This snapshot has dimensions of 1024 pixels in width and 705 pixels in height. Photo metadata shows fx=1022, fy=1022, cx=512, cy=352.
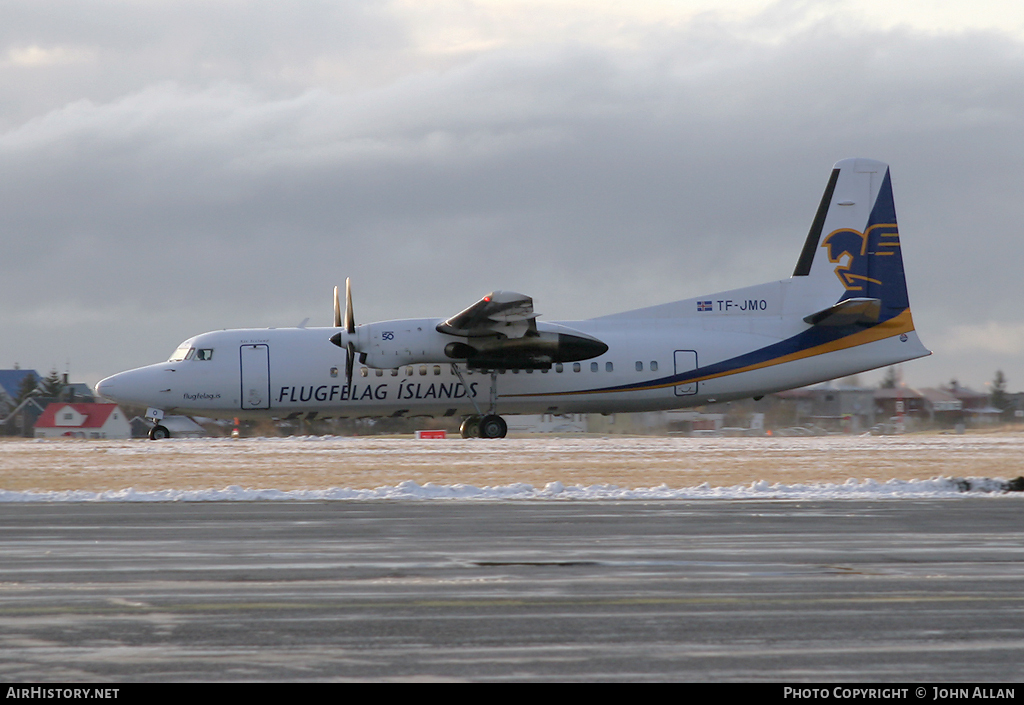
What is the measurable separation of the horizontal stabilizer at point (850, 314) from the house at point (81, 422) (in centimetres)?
3468

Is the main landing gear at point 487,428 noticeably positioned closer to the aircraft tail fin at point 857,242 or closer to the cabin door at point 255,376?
the cabin door at point 255,376

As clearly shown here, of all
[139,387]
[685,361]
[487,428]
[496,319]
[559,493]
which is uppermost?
[496,319]

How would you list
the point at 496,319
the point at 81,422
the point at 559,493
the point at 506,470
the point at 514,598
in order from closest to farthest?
1. the point at 514,598
2. the point at 559,493
3. the point at 506,470
4. the point at 496,319
5. the point at 81,422

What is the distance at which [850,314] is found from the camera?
32.3 meters

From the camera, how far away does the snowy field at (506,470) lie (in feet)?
54.4

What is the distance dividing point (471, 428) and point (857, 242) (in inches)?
567

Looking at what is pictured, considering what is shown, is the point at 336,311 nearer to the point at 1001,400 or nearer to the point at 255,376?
the point at 255,376

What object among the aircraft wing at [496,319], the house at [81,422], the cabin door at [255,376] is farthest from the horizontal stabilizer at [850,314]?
the house at [81,422]

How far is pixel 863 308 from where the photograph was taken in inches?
1267

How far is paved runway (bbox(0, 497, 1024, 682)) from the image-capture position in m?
5.74

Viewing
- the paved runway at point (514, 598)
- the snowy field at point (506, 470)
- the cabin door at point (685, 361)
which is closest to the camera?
the paved runway at point (514, 598)

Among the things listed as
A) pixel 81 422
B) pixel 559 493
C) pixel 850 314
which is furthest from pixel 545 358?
pixel 81 422

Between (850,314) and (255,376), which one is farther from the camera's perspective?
(850,314)
